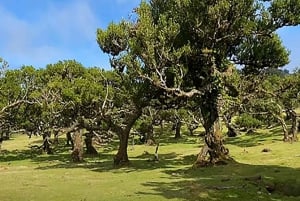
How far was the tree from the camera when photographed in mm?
30297

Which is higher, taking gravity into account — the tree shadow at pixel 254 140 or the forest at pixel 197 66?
the forest at pixel 197 66

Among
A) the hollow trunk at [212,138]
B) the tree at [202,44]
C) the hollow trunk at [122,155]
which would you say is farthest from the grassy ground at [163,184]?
the tree at [202,44]

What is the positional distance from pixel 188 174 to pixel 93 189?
7931 millimetres

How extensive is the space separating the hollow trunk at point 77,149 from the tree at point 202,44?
1267 centimetres

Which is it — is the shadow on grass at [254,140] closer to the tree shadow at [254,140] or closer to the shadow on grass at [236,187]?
the tree shadow at [254,140]

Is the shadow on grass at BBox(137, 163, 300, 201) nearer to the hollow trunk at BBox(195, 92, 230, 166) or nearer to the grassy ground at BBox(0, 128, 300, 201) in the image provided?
the grassy ground at BBox(0, 128, 300, 201)

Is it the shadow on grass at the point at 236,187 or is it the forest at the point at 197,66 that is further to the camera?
the forest at the point at 197,66

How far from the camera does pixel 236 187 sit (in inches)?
831

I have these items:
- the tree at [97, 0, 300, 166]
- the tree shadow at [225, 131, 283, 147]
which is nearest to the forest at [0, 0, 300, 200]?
the tree at [97, 0, 300, 166]

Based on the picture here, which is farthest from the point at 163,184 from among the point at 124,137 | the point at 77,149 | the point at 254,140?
the point at 254,140

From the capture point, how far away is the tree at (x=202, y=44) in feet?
99.4

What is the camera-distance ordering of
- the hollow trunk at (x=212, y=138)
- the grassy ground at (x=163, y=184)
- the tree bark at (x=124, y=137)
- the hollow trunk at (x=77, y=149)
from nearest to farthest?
1. the grassy ground at (x=163, y=184)
2. the hollow trunk at (x=212, y=138)
3. the tree bark at (x=124, y=137)
4. the hollow trunk at (x=77, y=149)

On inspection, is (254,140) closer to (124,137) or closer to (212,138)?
(124,137)

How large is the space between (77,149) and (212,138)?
16.7 metres
